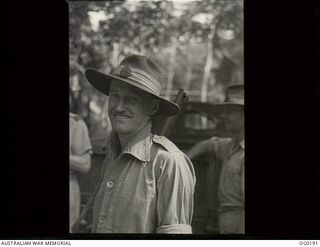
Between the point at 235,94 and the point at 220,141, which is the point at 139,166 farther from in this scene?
the point at 235,94

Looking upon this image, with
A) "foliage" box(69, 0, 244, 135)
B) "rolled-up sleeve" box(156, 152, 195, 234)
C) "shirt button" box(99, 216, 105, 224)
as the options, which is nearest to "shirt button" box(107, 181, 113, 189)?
"shirt button" box(99, 216, 105, 224)

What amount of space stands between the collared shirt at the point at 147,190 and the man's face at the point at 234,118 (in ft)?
2.68

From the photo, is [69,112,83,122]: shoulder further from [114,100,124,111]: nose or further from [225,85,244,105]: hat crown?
[225,85,244,105]: hat crown

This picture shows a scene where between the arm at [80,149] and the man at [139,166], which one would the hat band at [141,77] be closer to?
the man at [139,166]

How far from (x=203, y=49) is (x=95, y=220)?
11.3 ft

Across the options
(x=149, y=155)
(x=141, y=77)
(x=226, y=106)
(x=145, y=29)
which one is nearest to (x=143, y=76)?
(x=141, y=77)

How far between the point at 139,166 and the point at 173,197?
0.33 meters

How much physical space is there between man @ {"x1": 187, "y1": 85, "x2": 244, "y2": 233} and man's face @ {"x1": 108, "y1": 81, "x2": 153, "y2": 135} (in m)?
0.57

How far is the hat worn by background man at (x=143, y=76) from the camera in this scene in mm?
4008

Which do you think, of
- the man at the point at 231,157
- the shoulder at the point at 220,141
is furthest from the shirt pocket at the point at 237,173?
the shoulder at the point at 220,141

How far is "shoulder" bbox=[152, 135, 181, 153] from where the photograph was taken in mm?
3938

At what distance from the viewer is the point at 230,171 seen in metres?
4.60
